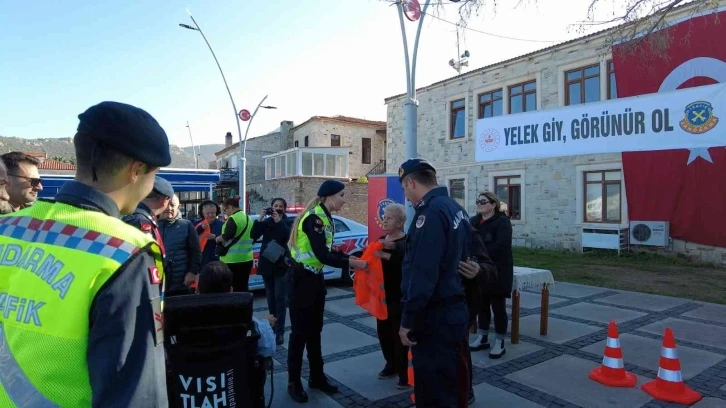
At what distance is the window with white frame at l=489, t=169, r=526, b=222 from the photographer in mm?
16688

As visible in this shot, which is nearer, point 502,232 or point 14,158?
point 14,158

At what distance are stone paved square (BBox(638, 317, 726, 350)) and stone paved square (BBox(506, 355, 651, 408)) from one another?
76.3 inches

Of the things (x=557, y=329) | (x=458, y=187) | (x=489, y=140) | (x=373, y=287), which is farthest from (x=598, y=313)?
(x=458, y=187)

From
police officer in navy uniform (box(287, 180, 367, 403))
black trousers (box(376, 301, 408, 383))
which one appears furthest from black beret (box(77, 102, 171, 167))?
black trousers (box(376, 301, 408, 383))

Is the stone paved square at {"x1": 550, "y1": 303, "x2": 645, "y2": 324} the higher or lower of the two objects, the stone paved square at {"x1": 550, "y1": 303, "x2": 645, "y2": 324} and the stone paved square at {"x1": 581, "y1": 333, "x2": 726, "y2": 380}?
the lower

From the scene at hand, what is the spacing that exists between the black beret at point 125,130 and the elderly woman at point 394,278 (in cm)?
296

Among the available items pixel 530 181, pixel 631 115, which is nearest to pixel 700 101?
pixel 631 115

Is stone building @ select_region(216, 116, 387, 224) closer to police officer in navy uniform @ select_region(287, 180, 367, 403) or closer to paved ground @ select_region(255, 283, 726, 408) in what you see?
paved ground @ select_region(255, 283, 726, 408)

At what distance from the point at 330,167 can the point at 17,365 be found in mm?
27977

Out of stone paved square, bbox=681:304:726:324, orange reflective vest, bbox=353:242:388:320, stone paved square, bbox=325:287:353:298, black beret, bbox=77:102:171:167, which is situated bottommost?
stone paved square, bbox=681:304:726:324

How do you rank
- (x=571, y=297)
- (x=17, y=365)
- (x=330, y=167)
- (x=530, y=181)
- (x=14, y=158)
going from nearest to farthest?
(x=17, y=365), (x=14, y=158), (x=571, y=297), (x=530, y=181), (x=330, y=167)

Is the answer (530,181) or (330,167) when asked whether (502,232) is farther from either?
(330,167)

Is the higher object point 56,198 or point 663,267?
point 56,198

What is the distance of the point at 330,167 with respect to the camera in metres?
28.8
